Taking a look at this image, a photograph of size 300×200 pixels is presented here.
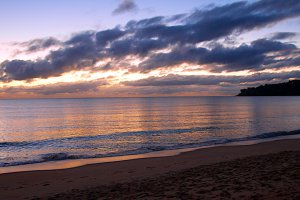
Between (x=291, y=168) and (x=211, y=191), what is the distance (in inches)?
193

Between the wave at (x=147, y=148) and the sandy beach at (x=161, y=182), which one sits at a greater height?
the sandy beach at (x=161, y=182)

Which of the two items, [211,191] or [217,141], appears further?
[217,141]

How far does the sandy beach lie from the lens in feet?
31.5

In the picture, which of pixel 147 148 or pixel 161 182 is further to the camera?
pixel 147 148

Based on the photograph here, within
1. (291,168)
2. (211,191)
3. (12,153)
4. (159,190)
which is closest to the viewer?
(211,191)

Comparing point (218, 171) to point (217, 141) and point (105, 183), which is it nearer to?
point (105, 183)

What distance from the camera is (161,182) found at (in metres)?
11.7

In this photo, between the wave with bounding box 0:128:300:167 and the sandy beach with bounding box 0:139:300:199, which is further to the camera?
the wave with bounding box 0:128:300:167

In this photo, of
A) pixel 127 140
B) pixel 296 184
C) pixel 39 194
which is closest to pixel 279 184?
pixel 296 184

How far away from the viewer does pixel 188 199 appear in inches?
355

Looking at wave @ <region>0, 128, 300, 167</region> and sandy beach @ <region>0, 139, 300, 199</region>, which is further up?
sandy beach @ <region>0, 139, 300, 199</region>

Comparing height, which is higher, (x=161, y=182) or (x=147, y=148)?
(x=161, y=182)

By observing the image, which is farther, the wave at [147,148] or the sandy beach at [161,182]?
the wave at [147,148]

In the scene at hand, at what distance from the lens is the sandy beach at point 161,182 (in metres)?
9.60
